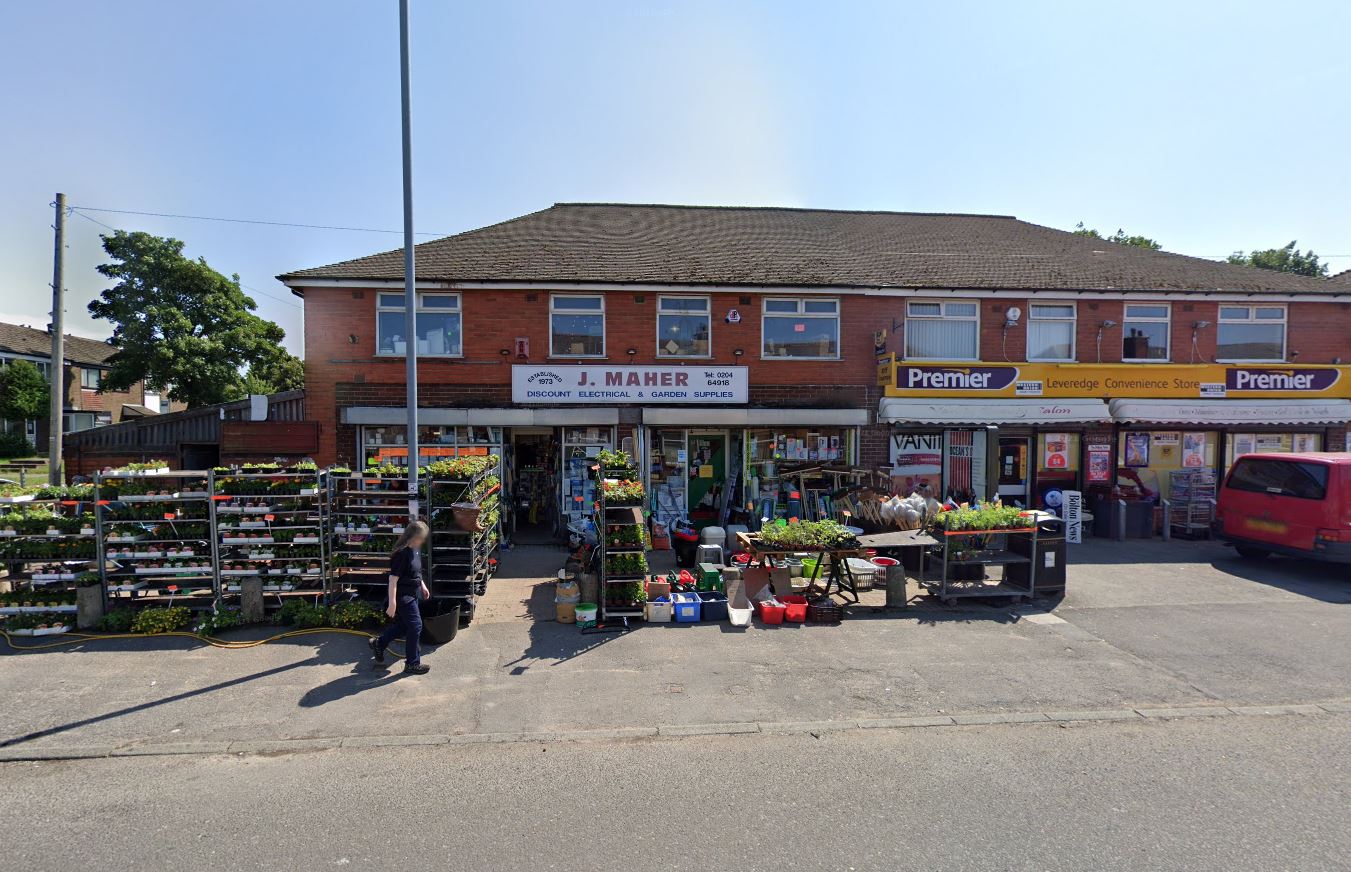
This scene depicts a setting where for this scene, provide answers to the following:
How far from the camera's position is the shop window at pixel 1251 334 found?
1433cm

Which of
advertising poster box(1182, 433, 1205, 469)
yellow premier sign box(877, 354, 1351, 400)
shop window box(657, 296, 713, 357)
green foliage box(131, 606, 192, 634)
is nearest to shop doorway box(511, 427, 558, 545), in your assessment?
shop window box(657, 296, 713, 357)

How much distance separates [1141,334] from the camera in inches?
559

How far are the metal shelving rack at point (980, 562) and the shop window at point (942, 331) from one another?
5.82 meters

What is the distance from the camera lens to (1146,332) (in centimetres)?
1420

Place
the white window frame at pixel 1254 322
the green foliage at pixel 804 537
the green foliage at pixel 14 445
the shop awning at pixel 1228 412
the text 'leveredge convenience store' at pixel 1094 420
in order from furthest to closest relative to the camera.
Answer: the green foliage at pixel 14 445, the white window frame at pixel 1254 322, the shop awning at pixel 1228 412, the text 'leveredge convenience store' at pixel 1094 420, the green foliage at pixel 804 537

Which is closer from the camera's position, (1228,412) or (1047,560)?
(1047,560)

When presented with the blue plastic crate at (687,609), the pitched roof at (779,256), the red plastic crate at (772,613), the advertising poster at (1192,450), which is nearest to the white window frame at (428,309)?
the pitched roof at (779,256)

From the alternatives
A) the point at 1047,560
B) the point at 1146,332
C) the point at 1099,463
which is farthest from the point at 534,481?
the point at 1146,332

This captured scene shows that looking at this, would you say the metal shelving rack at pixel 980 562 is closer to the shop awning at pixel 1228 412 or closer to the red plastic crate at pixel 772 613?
the red plastic crate at pixel 772 613

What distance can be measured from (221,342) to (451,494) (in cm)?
2415

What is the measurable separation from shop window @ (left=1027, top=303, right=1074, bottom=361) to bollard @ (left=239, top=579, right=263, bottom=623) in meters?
15.1

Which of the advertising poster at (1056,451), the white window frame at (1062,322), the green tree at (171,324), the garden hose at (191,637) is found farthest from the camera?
the green tree at (171,324)

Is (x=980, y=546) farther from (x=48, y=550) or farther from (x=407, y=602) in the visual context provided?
(x=48, y=550)

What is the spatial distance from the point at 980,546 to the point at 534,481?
9.14 metres
